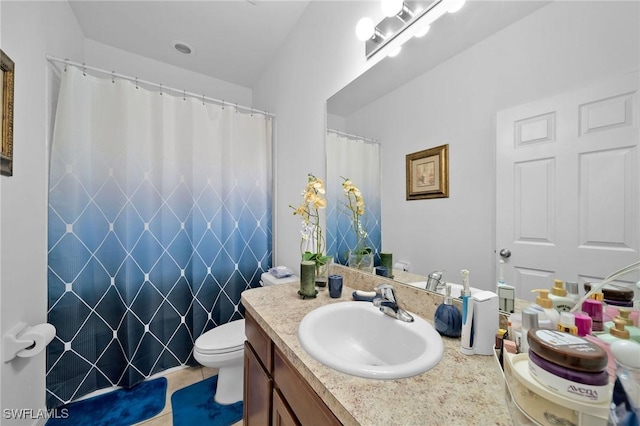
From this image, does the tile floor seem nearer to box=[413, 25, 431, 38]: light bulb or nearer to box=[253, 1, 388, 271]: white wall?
box=[253, 1, 388, 271]: white wall

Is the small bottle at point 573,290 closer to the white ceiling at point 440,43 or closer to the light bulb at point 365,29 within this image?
the white ceiling at point 440,43

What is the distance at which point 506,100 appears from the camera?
0.72 meters

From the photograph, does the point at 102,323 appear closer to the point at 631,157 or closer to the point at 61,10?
the point at 61,10

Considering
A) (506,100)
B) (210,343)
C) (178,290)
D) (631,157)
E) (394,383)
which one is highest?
(506,100)

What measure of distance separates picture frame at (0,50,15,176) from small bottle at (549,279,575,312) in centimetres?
191

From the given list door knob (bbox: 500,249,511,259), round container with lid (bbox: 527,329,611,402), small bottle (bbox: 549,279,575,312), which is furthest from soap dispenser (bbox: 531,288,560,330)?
round container with lid (bbox: 527,329,611,402)

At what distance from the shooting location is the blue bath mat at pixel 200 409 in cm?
131

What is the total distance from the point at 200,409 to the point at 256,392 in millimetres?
801

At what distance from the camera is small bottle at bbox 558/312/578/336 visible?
0.49 metres

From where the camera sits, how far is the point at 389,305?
0.84 meters

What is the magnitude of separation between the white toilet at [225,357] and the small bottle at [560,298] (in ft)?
4.70

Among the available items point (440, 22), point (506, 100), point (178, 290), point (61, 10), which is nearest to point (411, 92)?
point (440, 22)

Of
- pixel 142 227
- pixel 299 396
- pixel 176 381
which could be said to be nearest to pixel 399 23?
pixel 299 396

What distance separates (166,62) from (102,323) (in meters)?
2.09
